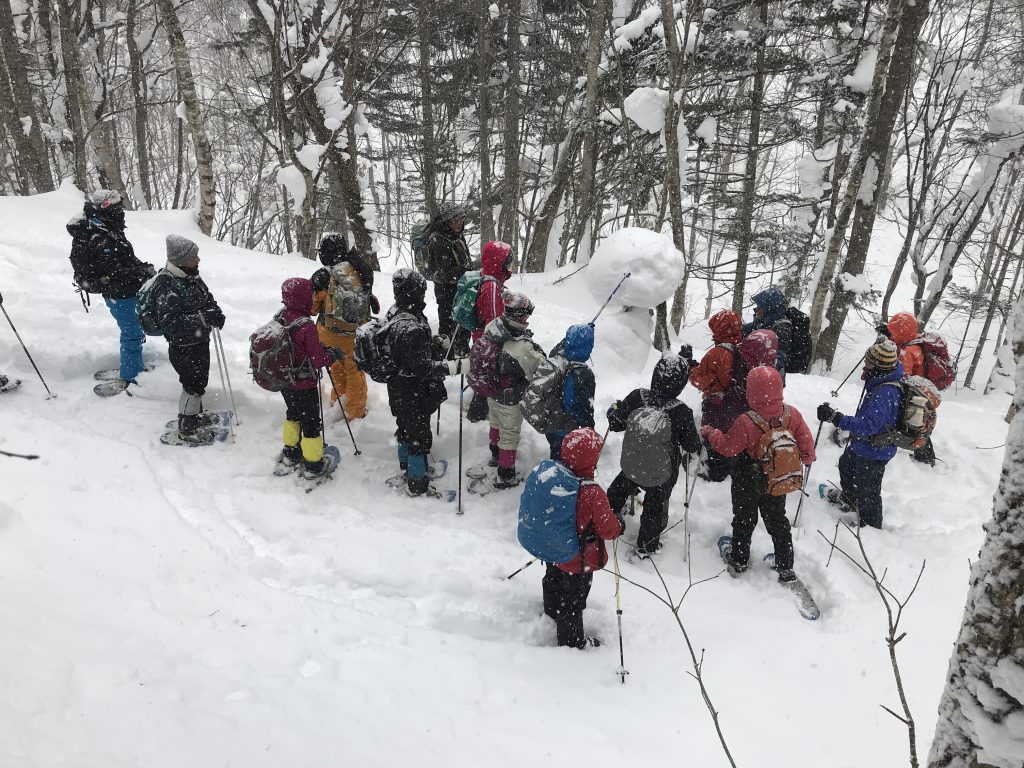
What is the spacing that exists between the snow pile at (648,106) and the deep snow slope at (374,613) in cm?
287

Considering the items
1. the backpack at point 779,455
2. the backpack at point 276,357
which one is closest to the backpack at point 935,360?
the backpack at point 779,455

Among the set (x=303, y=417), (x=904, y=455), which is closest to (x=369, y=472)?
(x=303, y=417)

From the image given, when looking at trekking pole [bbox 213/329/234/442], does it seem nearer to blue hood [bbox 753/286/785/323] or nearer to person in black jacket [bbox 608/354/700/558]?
person in black jacket [bbox 608/354/700/558]

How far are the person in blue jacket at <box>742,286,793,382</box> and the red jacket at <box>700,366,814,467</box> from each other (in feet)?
4.79

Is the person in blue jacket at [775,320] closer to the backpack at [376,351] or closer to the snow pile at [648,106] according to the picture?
the snow pile at [648,106]

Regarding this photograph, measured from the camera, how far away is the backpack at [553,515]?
3818 millimetres

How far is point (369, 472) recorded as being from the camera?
6.00 meters

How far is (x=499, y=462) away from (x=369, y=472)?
1367 mm

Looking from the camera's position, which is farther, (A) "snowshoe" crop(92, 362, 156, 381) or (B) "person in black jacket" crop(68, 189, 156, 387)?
(A) "snowshoe" crop(92, 362, 156, 381)

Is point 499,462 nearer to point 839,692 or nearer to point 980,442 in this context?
point 839,692

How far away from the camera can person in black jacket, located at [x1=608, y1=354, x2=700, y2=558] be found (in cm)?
460

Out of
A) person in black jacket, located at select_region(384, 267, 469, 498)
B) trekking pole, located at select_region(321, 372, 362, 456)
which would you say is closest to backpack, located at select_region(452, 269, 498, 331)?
person in black jacket, located at select_region(384, 267, 469, 498)

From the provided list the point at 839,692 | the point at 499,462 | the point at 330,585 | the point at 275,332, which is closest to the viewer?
the point at 839,692

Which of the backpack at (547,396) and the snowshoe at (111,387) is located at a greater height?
the backpack at (547,396)
